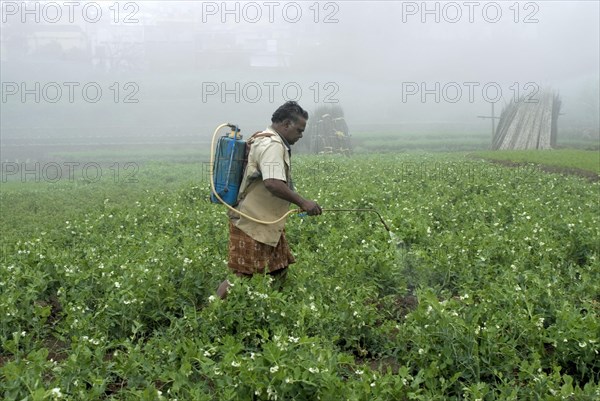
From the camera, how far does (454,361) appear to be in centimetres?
374

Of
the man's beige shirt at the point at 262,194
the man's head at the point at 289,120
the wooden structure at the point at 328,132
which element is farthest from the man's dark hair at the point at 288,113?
the wooden structure at the point at 328,132

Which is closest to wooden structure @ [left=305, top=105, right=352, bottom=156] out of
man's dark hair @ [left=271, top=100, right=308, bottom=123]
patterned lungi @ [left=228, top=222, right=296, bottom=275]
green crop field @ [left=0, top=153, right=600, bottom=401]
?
green crop field @ [left=0, top=153, right=600, bottom=401]

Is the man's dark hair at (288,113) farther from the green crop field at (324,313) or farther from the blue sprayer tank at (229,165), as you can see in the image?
the green crop field at (324,313)

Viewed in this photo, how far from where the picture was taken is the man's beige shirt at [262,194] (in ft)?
14.9

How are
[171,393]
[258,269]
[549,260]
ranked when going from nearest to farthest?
[171,393] → [258,269] → [549,260]

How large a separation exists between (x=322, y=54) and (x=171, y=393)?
39.2 m

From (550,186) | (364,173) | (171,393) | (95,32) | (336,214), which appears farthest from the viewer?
(95,32)

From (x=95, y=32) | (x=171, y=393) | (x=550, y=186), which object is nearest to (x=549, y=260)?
(x=171, y=393)

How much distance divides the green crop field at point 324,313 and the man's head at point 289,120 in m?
1.06

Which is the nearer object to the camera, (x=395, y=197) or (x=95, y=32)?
(x=395, y=197)

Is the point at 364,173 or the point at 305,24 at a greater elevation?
the point at 305,24

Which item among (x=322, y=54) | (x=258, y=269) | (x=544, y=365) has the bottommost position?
(x=544, y=365)

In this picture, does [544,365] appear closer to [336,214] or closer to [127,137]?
[336,214]

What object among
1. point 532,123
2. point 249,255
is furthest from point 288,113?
point 532,123
